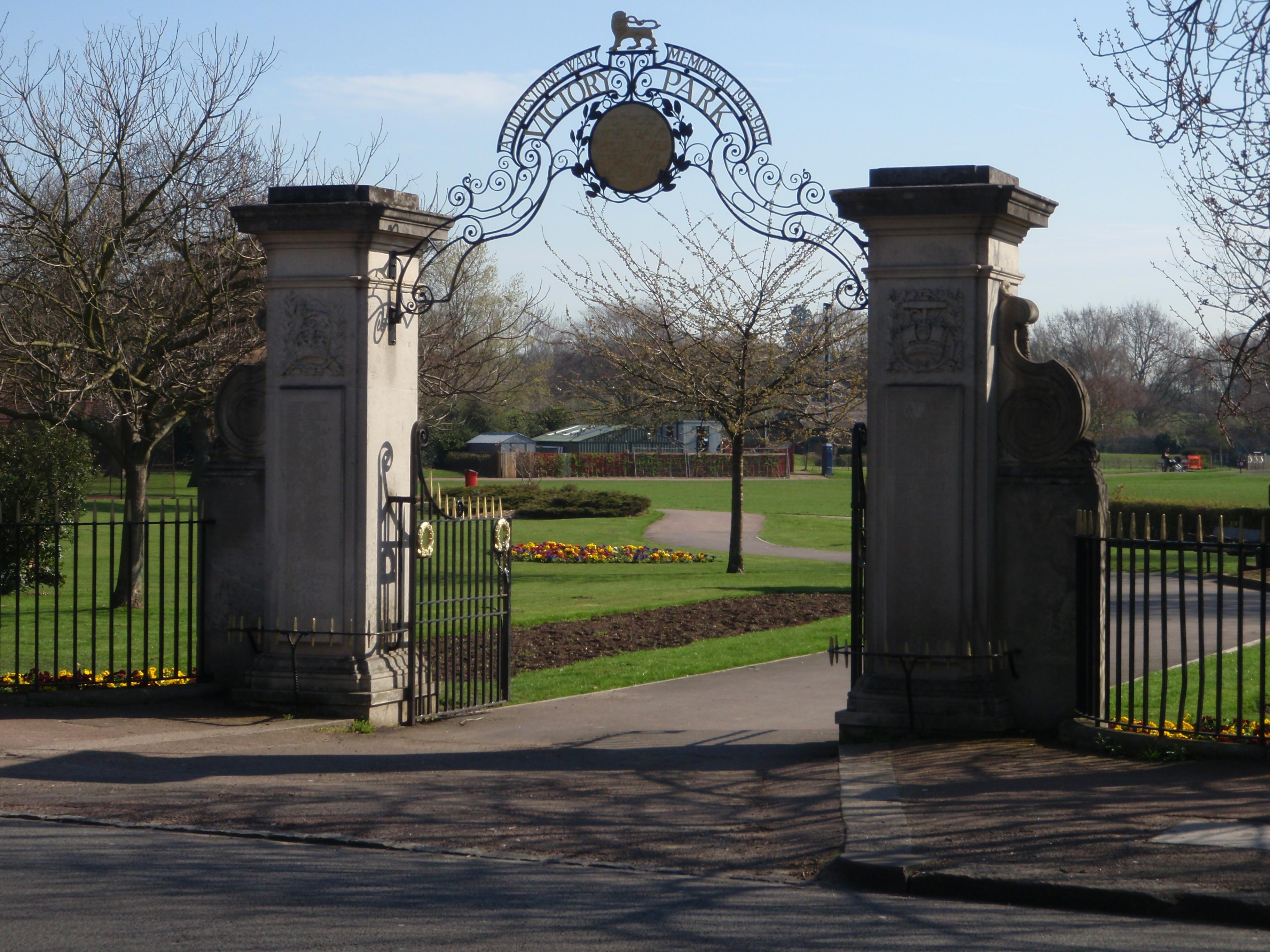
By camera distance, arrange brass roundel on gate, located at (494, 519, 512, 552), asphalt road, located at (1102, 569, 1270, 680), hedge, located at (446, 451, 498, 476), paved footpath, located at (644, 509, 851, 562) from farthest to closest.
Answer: hedge, located at (446, 451, 498, 476) < paved footpath, located at (644, 509, 851, 562) < brass roundel on gate, located at (494, 519, 512, 552) < asphalt road, located at (1102, 569, 1270, 680)

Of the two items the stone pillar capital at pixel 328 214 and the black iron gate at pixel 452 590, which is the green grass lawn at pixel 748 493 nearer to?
the black iron gate at pixel 452 590

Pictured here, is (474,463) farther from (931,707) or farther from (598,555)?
(931,707)

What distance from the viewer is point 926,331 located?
815 centimetres

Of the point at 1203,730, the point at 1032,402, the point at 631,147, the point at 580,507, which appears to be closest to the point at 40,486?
the point at 631,147

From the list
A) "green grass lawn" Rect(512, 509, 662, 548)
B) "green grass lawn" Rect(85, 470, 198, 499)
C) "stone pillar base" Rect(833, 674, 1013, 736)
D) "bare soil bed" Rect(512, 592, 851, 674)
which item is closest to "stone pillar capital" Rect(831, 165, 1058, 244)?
"stone pillar base" Rect(833, 674, 1013, 736)

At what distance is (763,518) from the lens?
1544 inches

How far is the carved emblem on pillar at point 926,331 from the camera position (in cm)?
813

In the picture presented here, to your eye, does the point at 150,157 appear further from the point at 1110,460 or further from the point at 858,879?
the point at 1110,460

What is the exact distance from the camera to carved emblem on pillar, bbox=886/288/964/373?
26.7 ft

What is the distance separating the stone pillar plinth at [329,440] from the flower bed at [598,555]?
58.5 feet

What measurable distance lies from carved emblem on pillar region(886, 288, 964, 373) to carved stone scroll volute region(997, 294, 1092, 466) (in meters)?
0.37

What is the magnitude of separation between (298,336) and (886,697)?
465cm

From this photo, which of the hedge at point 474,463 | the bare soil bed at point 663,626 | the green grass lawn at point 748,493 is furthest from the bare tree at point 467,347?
the hedge at point 474,463

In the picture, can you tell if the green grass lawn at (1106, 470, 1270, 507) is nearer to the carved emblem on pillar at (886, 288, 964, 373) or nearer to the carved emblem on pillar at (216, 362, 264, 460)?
the carved emblem on pillar at (886, 288, 964, 373)
